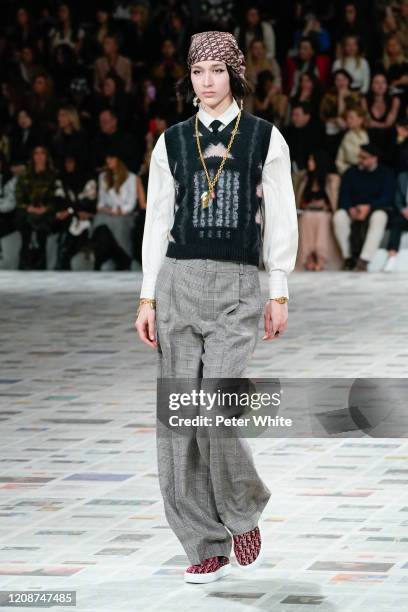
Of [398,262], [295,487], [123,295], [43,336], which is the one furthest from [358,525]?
[398,262]

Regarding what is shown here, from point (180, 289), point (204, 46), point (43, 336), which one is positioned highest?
point (204, 46)

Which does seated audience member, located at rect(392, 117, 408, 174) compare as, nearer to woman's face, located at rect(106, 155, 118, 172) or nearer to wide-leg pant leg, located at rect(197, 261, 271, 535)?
woman's face, located at rect(106, 155, 118, 172)

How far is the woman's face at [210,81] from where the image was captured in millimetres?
4449

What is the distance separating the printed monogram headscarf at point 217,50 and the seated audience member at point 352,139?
11658 millimetres

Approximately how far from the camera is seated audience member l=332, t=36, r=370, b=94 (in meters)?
17.2

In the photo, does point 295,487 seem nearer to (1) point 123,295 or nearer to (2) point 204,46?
(2) point 204,46

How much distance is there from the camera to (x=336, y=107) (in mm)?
16578

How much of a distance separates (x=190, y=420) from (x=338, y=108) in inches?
490

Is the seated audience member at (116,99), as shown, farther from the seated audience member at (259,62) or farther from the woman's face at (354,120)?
the woman's face at (354,120)

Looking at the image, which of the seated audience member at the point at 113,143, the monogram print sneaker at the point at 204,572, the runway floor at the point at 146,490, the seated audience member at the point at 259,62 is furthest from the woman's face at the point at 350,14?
the monogram print sneaker at the point at 204,572

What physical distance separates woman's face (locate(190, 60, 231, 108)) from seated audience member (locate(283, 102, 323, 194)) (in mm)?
11857

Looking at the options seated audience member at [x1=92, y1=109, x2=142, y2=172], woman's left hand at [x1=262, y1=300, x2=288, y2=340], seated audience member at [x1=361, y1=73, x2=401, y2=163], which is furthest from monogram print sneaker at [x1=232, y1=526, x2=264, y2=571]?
seated audience member at [x1=92, y1=109, x2=142, y2=172]

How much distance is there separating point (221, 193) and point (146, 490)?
172 cm

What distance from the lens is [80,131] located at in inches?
678
